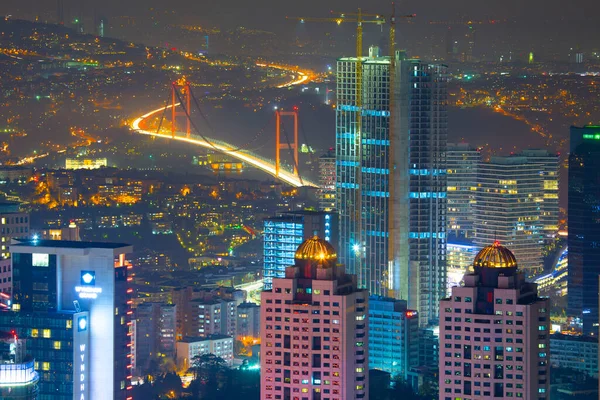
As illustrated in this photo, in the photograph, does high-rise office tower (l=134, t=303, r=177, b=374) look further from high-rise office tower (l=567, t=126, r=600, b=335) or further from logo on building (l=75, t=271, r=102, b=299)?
logo on building (l=75, t=271, r=102, b=299)

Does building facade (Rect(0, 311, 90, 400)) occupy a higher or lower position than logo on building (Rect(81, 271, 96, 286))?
lower

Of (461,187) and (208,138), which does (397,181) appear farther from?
(208,138)

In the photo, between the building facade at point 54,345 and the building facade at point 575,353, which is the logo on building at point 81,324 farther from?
the building facade at point 575,353

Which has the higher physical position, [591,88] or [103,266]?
[591,88]

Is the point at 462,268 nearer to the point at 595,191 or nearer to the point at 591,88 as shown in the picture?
the point at 595,191

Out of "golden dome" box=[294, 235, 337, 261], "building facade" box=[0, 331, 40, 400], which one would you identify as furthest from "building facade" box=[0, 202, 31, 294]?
"building facade" box=[0, 331, 40, 400]

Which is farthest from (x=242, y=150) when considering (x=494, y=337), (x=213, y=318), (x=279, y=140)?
(x=494, y=337)

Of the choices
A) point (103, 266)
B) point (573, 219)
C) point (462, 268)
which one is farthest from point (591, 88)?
point (103, 266)
